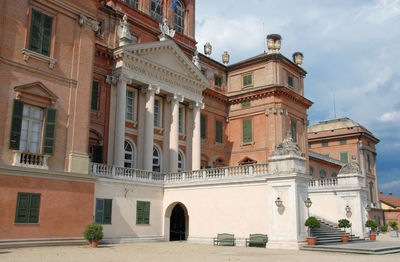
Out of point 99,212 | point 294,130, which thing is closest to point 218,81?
point 294,130

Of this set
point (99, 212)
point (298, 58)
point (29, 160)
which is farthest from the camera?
point (298, 58)

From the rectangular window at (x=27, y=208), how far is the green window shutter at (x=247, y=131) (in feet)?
72.0

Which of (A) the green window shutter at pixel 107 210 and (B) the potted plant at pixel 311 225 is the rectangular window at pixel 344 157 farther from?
(A) the green window shutter at pixel 107 210

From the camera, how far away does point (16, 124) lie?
18.8 metres

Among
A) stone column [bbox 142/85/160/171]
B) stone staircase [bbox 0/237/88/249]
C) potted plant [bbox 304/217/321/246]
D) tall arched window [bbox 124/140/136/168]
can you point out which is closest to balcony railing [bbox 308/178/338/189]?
potted plant [bbox 304/217/321/246]

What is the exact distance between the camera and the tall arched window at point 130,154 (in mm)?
28464

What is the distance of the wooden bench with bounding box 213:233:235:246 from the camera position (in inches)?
889

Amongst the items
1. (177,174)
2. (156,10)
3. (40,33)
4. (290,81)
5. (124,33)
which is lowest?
(177,174)

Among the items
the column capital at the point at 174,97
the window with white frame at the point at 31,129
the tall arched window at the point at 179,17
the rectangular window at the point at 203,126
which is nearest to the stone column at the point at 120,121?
the column capital at the point at 174,97

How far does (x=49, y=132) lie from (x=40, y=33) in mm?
4909

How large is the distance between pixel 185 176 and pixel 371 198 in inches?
1543

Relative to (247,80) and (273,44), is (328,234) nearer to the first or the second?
(247,80)

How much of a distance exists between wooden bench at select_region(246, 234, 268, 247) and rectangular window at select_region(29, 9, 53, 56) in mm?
14001

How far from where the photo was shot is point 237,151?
3778 centimetres
